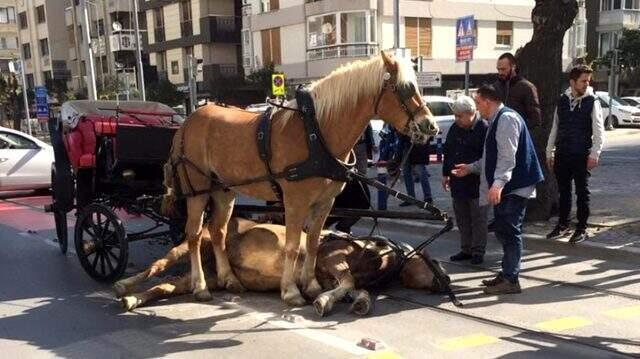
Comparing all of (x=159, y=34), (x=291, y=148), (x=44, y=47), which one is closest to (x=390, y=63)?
(x=291, y=148)

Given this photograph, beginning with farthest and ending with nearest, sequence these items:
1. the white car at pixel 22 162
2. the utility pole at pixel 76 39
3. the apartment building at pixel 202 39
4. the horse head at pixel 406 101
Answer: the utility pole at pixel 76 39 → the apartment building at pixel 202 39 → the white car at pixel 22 162 → the horse head at pixel 406 101

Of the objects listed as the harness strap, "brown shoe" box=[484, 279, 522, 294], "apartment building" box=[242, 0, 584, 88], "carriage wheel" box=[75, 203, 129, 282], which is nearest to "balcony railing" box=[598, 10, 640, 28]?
"apartment building" box=[242, 0, 584, 88]

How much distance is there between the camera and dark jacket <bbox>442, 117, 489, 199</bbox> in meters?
6.86

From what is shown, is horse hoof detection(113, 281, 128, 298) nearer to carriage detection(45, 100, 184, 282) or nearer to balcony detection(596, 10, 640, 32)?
carriage detection(45, 100, 184, 282)

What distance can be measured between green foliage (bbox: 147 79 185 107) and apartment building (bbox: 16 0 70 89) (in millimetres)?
→ 19104

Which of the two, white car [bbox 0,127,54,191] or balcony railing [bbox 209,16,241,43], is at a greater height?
balcony railing [bbox 209,16,241,43]

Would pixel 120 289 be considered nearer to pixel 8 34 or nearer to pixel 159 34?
pixel 159 34

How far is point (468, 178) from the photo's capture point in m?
6.89

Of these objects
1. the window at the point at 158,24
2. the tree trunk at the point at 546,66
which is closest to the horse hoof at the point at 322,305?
the tree trunk at the point at 546,66

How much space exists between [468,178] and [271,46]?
3629cm

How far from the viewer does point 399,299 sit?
18.9ft

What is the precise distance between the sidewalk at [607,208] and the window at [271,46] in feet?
87.7

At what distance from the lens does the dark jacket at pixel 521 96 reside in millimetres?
7465

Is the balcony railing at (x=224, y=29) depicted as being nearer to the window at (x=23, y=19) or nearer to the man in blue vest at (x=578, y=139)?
the window at (x=23, y=19)
